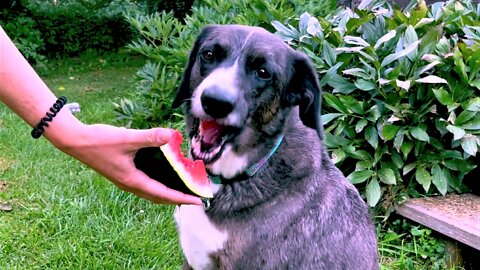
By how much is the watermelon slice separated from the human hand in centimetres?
4

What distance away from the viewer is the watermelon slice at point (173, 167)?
1.91 metres

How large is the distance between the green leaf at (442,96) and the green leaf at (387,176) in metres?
0.58

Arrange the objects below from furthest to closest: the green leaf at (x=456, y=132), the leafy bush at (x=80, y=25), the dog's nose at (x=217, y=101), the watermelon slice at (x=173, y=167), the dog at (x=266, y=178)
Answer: the leafy bush at (x=80, y=25) → the green leaf at (x=456, y=132) → the dog at (x=266, y=178) → the dog's nose at (x=217, y=101) → the watermelon slice at (x=173, y=167)

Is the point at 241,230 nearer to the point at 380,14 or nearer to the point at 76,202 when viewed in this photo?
the point at 76,202

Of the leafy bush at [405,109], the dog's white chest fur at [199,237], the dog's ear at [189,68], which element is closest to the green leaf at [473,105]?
the leafy bush at [405,109]

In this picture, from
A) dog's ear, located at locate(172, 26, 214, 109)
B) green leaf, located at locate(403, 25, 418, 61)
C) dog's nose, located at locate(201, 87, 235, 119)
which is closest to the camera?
dog's nose, located at locate(201, 87, 235, 119)

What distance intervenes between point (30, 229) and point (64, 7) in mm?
10936

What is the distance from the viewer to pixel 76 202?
390cm

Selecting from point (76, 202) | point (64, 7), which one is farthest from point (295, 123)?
point (64, 7)

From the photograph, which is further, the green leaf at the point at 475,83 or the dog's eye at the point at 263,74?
the green leaf at the point at 475,83

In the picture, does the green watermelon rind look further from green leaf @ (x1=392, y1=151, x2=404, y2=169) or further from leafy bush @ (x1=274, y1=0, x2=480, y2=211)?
green leaf @ (x1=392, y1=151, x2=404, y2=169)

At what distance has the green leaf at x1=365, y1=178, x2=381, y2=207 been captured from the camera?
365 centimetres

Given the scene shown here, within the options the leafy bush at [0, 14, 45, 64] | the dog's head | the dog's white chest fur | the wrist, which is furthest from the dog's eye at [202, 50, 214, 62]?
the leafy bush at [0, 14, 45, 64]

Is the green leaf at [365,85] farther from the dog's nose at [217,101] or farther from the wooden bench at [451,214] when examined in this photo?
the dog's nose at [217,101]
